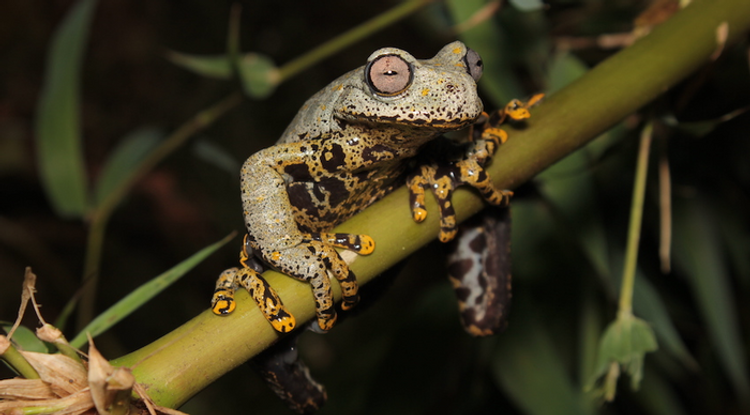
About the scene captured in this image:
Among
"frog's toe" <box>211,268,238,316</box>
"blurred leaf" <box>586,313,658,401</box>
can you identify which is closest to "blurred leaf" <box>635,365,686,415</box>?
"blurred leaf" <box>586,313,658,401</box>

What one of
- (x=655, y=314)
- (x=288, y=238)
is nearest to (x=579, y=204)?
(x=655, y=314)

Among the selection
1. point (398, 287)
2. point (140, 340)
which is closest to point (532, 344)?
point (398, 287)

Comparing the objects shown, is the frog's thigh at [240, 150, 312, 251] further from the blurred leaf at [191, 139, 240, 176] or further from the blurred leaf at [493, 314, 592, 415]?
the blurred leaf at [493, 314, 592, 415]

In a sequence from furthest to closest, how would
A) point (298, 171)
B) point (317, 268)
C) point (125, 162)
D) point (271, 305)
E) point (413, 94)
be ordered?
point (125, 162)
point (298, 171)
point (413, 94)
point (317, 268)
point (271, 305)

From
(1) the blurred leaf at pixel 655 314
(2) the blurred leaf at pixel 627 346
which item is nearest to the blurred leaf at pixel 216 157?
(2) the blurred leaf at pixel 627 346

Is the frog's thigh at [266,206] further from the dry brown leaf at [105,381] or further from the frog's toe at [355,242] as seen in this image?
the dry brown leaf at [105,381]

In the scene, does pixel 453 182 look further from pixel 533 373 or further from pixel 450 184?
pixel 533 373
